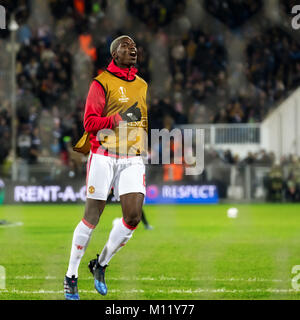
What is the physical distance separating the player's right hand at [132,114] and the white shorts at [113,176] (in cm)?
29

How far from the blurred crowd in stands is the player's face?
459 inches

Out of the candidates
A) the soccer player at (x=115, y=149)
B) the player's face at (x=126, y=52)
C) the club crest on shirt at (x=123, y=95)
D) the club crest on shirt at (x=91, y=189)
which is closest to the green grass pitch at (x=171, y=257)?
the soccer player at (x=115, y=149)

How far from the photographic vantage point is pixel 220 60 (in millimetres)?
18609

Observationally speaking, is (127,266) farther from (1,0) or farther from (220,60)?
(1,0)

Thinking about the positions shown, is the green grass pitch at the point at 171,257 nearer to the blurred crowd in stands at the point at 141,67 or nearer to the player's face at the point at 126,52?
the player's face at the point at 126,52

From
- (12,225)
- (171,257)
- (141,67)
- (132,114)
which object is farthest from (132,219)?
(141,67)

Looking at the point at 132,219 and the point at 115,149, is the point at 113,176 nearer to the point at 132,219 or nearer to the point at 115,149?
the point at 115,149

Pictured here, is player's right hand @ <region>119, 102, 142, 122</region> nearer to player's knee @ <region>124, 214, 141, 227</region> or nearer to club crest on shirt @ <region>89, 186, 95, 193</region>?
club crest on shirt @ <region>89, 186, 95, 193</region>

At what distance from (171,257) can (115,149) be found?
3.03 meters

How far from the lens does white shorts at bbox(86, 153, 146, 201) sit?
5.51m

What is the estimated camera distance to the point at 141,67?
1767 centimetres

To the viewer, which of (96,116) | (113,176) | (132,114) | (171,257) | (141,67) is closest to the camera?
(96,116)

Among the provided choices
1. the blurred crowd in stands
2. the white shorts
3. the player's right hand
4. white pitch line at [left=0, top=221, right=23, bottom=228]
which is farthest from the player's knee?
the blurred crowd in stands
